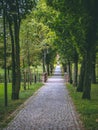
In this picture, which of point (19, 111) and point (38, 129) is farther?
point (19, 111)

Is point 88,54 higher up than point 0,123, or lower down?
higher up

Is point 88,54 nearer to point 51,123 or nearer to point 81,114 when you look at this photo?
point 81,114

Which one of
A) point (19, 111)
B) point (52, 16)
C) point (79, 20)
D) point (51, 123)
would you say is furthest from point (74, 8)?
point (51, 123)

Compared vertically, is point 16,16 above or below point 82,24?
above

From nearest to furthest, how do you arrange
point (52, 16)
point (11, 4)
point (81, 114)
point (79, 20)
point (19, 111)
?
1. point (81, 114)
2. point (19, 111)
3. point (11, 4)
4. point (79, 20)
5. point (52, 16)

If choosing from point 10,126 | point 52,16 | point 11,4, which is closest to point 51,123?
point 10,126

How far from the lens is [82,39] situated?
30000mm

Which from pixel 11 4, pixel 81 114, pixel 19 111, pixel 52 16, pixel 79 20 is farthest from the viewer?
pixel 52 16

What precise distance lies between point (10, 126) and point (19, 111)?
509 centimetres

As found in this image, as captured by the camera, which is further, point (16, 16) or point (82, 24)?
point (82, 24)

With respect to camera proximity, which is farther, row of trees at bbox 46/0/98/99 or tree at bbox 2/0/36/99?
row of trees at bbox 46/0/98/99

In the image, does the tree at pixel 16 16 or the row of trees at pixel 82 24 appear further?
the row of trees at pixel 82 24

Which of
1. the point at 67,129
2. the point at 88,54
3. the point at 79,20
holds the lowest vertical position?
the point at 67,129

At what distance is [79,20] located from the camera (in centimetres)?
2723
